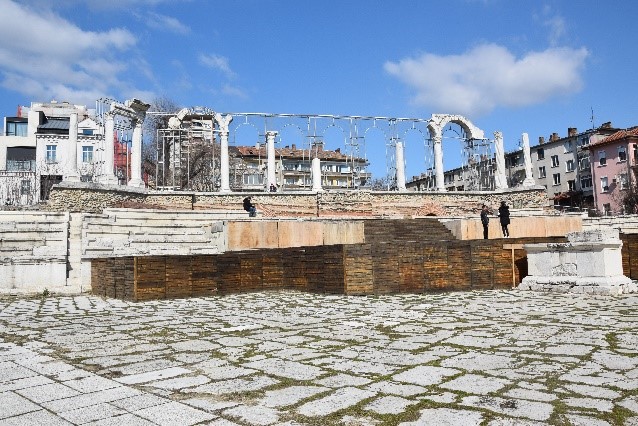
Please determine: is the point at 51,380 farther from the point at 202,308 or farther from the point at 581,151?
the point at 581,151

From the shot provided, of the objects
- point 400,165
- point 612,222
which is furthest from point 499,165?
point 612,222

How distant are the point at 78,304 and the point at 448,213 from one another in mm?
27815

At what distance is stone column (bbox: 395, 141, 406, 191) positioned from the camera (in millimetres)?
37322

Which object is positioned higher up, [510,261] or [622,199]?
[622,199]

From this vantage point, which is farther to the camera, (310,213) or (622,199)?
(622,199)

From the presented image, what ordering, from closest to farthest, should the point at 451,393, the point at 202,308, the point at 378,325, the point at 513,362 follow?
the point at 451,393 < the point at 513,362 < the point at 378,325 < the point at 202,308

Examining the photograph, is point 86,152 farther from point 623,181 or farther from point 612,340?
point 623,181

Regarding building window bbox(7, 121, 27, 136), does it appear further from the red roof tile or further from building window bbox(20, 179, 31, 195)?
the red roof tile

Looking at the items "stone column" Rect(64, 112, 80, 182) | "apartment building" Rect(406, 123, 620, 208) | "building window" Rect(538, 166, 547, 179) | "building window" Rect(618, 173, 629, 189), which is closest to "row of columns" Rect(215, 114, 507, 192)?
"stone column" Rect(64, 112, 80, 182)

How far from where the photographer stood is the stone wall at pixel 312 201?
88.6ft

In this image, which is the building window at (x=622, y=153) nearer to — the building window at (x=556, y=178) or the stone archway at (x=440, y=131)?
the building window at (x=556, y=178)

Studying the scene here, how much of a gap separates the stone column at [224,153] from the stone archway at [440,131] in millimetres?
15532

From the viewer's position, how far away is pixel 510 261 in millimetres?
14336

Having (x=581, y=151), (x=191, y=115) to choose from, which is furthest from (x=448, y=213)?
(x=581, y=151)
